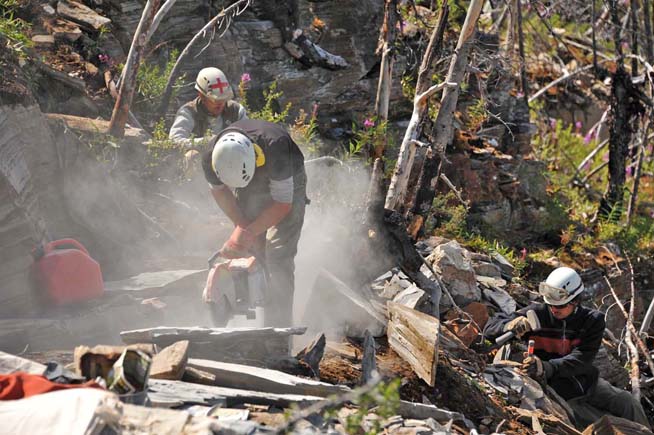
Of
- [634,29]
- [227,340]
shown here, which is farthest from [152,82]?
[634,29]

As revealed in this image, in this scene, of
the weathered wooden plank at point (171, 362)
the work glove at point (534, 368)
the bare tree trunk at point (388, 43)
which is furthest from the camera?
the bare tree trunk at point (388, 43)

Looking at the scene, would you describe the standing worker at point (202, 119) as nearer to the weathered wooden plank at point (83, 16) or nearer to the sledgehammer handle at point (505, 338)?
the weathered wooden plank at point (83, 16)

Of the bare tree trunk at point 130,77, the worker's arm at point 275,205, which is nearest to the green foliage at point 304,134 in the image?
the bare tree trunk at point 130,77

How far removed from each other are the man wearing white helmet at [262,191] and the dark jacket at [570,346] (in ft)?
9.33

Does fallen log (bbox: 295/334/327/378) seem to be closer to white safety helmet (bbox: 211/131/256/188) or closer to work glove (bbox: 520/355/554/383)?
white safety helmet (bbox: 211/131/256/188)

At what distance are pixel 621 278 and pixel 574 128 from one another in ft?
18.8

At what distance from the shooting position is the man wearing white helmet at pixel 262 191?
591 centimetres

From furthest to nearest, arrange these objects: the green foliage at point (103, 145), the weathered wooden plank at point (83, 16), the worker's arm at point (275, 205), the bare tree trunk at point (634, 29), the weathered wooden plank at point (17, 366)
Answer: the bare tree trunk at point (634, 29) < the weathered wooden plank at point (83, 16) < the green foliage at point (103, 145) < the worker's arm at point (275, 205) < the weathered wooden plank at point (17, 366)

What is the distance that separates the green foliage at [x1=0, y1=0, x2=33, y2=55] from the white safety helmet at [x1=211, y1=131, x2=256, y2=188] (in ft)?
11.7

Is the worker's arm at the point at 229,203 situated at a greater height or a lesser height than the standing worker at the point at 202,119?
lesser

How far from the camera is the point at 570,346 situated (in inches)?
307

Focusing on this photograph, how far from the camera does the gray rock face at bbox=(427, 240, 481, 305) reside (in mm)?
8750

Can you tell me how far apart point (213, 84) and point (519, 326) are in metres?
4.20

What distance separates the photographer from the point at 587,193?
14203 mm
